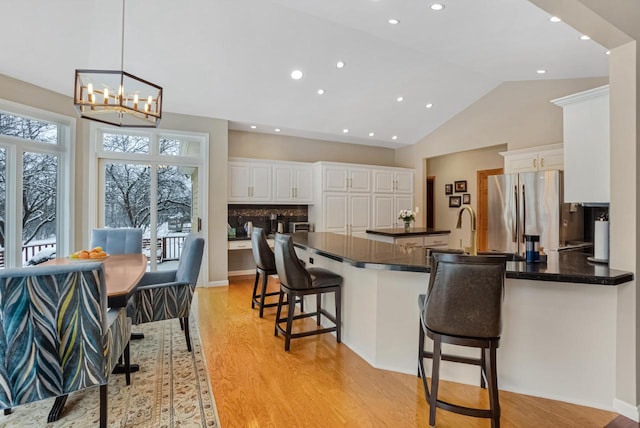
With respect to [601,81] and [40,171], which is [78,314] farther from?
[601,81]

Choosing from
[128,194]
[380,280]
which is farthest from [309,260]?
[128,194]

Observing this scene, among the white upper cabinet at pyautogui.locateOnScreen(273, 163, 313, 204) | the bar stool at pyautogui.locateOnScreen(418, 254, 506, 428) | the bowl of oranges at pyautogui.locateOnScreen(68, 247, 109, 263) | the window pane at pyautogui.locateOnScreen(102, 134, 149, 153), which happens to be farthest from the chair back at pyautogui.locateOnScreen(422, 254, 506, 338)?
the window pane at pyautogui.locateOnScreen(102, 134, 149, 153)

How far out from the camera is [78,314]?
1.69 m

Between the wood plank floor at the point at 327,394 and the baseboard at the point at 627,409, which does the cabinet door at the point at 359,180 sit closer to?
the wood plank floor at the point at 327,394

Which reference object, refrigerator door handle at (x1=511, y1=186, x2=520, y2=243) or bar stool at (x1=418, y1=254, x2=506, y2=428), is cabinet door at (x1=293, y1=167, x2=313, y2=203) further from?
bar stool at (x1=418, y1=254, x2=506, y2=428)

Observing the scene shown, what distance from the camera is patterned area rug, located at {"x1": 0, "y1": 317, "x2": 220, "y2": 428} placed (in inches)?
77.1

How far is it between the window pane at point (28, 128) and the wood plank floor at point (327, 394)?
3.19 m

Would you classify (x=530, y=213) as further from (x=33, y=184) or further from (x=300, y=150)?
(x=33, y=184)

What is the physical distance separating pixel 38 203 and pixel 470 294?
15.9ft

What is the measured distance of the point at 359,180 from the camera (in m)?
6.59

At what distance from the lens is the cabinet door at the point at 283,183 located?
5980mm

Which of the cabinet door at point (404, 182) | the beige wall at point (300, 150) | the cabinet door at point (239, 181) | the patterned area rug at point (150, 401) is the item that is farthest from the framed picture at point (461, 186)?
the patterned area rug at point (150, 401)

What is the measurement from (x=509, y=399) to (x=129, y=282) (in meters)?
2.72

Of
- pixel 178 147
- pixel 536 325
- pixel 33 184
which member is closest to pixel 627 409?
pixel 536 325
